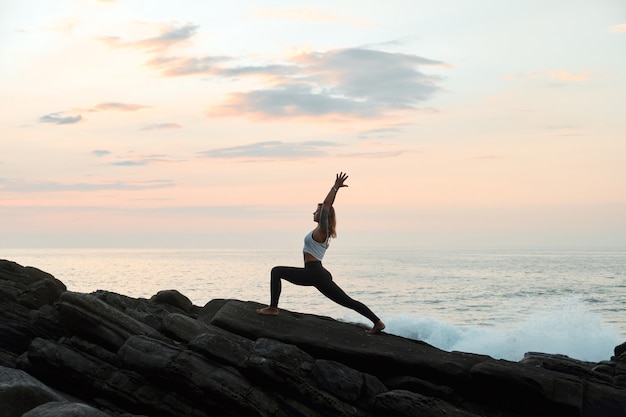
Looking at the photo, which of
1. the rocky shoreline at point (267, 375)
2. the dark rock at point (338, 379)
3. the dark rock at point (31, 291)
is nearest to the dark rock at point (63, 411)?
the rocky shoreline at point (267, 375)

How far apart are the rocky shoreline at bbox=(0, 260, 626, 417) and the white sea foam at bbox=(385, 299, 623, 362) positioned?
1055 inches

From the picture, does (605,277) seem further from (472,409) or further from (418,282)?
(472,409)

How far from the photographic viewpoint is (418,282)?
10469cm

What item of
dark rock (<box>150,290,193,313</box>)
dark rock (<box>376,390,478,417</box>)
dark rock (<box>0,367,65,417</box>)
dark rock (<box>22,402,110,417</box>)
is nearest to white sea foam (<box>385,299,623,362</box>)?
dark rock (<box>150,290,193,313</box>)

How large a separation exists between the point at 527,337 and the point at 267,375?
3631 centimetres

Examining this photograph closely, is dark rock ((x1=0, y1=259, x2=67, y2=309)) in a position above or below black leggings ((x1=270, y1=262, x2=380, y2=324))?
below

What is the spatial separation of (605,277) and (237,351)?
10558cm

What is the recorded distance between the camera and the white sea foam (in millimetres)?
42062

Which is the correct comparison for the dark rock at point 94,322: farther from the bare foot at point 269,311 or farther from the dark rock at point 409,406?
the dark rock at point 409,406

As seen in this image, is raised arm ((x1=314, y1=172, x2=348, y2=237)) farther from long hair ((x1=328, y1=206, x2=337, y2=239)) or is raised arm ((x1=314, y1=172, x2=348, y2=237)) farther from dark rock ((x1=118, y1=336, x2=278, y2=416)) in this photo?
dark rock ((x1=118, y1=336, x2=278, y2=416))

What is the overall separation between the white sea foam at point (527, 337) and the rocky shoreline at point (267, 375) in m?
26.8

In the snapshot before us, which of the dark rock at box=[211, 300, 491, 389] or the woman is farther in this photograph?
the woman

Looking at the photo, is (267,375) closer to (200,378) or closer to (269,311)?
(200,378)

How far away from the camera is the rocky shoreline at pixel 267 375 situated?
13.4 meters
